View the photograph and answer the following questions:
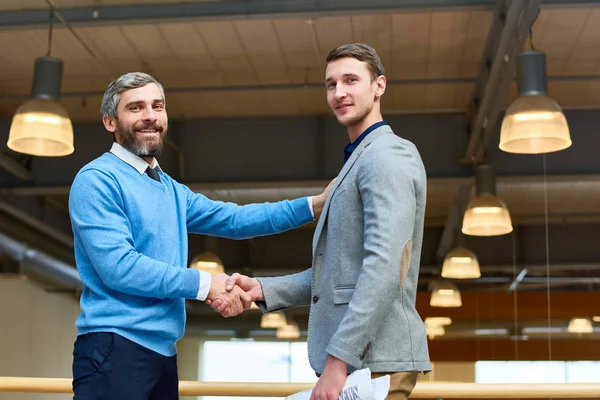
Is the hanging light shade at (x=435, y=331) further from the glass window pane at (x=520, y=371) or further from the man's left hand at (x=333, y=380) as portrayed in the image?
the man's left hand at (x=333, y=380)

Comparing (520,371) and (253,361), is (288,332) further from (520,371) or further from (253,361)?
(520,371)

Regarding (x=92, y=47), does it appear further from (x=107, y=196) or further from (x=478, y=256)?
(x=107, y=196)

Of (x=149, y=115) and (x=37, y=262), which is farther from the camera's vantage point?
(x=37, y=262)

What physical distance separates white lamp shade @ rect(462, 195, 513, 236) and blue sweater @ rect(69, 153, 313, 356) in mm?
2881

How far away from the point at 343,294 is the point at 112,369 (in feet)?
1.53

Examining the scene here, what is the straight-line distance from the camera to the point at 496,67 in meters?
4.57

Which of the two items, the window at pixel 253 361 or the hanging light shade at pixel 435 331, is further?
the hanging light shade at pixel 435 331

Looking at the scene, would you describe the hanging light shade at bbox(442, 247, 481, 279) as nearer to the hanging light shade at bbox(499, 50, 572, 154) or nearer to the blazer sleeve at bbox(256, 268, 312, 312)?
the hanging light shade at bbox(499, 50, 572, 154)

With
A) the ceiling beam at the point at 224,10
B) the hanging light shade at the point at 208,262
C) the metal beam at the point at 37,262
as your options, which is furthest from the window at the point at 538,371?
the metal beam at the point at 37,262

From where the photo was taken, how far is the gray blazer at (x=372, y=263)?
1588mm

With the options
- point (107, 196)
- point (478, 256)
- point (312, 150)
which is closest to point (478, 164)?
point (478, 256)

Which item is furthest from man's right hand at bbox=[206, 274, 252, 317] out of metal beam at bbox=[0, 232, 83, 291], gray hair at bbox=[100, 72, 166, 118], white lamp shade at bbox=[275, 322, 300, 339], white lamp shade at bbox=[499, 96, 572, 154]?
metal beam at bbox=[0, 232, 83, 291]

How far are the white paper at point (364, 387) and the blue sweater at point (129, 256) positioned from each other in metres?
0.40

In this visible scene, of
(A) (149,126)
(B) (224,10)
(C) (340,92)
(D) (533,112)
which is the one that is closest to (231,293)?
(A) (149,126)
